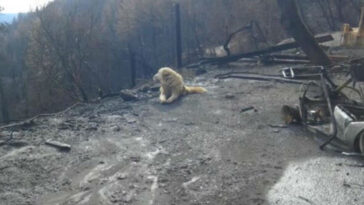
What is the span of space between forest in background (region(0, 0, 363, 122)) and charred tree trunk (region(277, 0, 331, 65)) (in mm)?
7265

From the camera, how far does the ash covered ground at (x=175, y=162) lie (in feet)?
17.6

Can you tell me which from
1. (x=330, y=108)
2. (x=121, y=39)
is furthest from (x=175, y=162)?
(x=121, y=39)

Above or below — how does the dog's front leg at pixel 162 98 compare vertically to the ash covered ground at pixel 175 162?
above

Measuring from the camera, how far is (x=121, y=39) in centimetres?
4150

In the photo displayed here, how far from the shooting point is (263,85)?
1284 centimetres

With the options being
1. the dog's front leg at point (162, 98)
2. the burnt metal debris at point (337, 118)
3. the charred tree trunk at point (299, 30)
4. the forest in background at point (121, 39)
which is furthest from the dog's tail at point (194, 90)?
the forest in background at point (121, 39)

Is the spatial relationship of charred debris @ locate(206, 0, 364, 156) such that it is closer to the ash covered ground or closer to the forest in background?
the ash covered ground

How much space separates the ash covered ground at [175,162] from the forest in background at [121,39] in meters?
13.3

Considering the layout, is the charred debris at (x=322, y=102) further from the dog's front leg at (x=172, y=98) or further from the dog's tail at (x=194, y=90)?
the dog's tail at (x=194, y=90)

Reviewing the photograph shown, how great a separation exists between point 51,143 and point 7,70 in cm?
4025

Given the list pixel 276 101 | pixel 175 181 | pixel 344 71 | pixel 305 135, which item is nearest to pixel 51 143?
pixel 175 181

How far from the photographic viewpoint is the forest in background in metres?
26.8

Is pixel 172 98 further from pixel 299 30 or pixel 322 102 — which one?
pixel 299 30

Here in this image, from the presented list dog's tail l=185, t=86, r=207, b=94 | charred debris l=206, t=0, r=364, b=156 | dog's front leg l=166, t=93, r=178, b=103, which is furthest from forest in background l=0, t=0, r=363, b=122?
dog's front leg l=166, t=93, r=178, b=103
